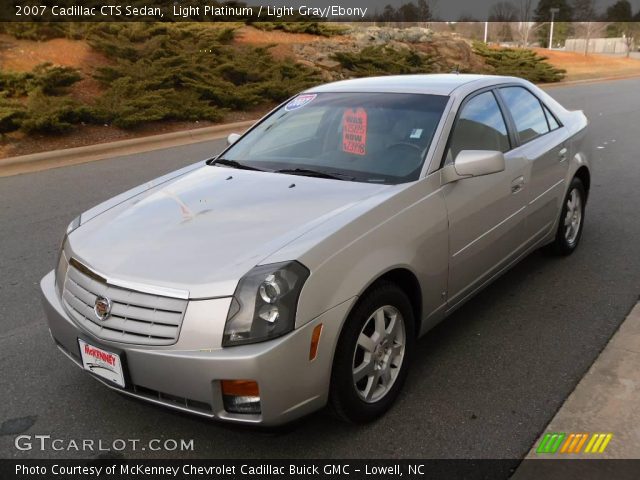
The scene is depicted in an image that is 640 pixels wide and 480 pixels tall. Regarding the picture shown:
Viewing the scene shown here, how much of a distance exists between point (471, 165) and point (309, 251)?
119cm

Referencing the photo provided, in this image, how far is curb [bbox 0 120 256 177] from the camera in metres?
9.88

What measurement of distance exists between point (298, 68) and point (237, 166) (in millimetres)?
14697

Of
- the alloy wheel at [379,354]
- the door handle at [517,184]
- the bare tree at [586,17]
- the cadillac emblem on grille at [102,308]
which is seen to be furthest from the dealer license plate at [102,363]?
the bare tree at [586,17]

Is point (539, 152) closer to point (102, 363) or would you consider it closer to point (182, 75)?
point (102, 363)

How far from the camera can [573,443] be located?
9.07 ft

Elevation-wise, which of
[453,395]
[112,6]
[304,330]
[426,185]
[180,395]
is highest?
[112,6]

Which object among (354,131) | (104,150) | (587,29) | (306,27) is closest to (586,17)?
(587,29)

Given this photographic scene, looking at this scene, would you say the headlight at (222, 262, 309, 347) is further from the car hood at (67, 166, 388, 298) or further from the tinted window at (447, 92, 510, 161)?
the tinted window at (447, 92, 510, 161)

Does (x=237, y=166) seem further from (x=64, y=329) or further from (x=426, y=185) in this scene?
(x=64, y=329)

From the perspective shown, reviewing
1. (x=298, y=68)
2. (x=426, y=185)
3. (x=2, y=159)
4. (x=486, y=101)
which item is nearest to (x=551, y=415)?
(x=426, y=185)

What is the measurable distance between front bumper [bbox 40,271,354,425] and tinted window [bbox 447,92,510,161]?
58.3 inches

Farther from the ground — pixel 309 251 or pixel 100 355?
pixel 309 251

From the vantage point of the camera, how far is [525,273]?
4828 millimetres

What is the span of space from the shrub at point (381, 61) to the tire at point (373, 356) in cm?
1738
